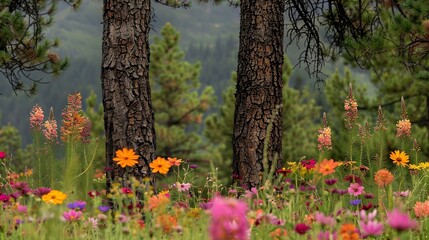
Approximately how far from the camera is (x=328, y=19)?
8344 mm

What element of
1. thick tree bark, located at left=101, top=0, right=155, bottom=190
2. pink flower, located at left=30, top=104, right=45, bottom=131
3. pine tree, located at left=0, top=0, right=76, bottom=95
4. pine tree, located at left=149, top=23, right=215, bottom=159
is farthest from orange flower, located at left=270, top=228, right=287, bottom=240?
pine tree, located at left=149, top=23, right=215, bottom=159

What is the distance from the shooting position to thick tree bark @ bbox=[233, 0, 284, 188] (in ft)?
20.6

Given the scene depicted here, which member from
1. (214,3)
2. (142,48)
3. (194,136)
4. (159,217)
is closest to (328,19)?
(214,3)

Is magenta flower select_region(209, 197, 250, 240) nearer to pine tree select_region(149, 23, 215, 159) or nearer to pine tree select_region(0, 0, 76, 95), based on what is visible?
pine tree select_region(0, 0, 76, 95)

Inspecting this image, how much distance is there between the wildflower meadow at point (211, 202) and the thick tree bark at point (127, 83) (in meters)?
0.38

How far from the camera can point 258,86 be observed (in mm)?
6281

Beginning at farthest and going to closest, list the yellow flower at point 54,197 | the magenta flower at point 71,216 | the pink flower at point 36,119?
the pink flower at point 36,119 → the yellow flower at point 54,197 → the magenta flower at point 71,216

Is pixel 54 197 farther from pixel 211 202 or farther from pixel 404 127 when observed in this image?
pixel 404 127

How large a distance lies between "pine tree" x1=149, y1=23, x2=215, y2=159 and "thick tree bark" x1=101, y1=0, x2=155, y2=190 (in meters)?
20.0

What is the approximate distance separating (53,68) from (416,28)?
5.52 meters

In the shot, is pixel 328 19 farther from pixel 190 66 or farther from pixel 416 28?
pixel 190 66

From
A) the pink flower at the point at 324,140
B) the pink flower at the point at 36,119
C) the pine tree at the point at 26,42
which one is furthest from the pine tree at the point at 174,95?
the pink flower at the point at 324,140

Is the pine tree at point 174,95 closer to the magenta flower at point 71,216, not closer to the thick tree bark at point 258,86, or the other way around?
the thick tree bark at point 258,86

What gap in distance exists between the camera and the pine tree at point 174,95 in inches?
1020
